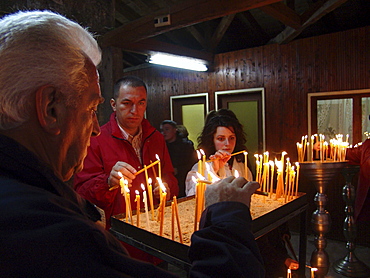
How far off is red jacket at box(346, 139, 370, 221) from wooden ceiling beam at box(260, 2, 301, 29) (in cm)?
222

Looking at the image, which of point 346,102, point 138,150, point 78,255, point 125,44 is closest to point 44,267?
point 78,255

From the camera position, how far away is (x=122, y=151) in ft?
7.40

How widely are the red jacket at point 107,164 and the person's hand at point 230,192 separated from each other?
1.10 meters

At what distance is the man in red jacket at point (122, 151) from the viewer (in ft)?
6.68

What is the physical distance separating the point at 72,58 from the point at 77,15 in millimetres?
3467

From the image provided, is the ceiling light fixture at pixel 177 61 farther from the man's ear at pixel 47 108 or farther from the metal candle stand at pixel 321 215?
the man's ear at pixel 47 108

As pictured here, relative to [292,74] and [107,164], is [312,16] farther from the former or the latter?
[107,164]

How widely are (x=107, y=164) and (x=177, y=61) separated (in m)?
3.82

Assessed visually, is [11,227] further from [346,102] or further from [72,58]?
[346,102]

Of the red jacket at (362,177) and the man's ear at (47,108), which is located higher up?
the man's ear at (47,108)

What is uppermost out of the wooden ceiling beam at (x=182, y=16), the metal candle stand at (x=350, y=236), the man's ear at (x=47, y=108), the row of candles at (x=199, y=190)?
the wooden ceiling beam at (x=182, y=16)

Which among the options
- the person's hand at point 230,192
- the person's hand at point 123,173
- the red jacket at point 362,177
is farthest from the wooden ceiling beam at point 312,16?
the person's hand at point 230,192

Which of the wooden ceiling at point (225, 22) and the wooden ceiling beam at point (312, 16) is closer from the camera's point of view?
the wooden ceiling at point (225, 22)

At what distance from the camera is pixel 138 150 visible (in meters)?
2.43
